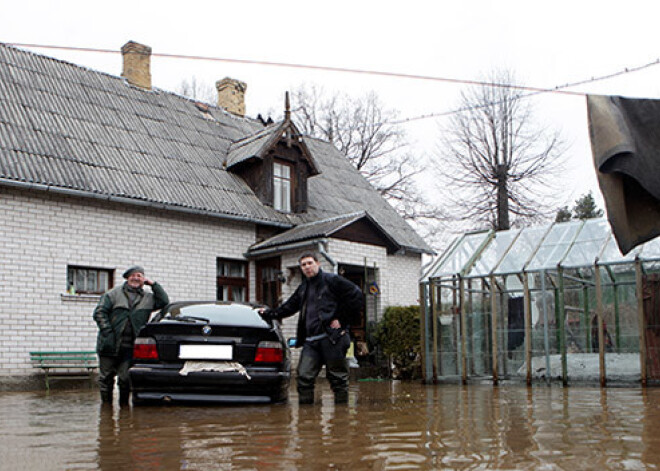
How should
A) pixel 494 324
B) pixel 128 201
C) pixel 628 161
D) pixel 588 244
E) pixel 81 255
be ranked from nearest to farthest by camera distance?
pixel 628 161, pixel 588 244, pixel 494 324, pixel 81 255, pixel 128 201

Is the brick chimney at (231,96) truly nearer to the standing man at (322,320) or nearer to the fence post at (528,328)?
the fence post at (528,328)

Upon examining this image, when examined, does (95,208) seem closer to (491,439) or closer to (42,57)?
(42,57)

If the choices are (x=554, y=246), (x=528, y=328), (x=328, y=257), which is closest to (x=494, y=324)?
(x=528, y=328)

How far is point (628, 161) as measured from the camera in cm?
398

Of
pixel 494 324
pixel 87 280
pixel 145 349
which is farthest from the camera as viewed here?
pixel 87 280

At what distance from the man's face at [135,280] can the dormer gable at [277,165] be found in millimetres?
9847

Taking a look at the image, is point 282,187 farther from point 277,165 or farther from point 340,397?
point 340,397

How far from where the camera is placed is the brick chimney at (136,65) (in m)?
20.1

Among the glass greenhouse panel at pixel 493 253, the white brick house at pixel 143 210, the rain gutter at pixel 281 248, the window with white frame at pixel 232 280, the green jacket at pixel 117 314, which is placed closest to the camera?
the green jacket at pixel 117 314

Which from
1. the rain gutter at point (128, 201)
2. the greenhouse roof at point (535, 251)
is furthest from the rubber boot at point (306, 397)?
the rain gutter at point (128, 201)

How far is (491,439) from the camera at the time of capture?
5039 mm

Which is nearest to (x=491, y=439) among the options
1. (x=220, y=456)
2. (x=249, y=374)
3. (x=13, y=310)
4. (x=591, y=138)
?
(x=220, y=456)

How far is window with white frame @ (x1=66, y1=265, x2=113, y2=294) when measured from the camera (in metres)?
14.4

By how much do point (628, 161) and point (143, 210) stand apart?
41.9ft
